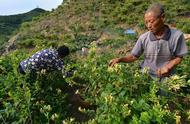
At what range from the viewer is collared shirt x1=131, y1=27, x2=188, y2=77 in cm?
507

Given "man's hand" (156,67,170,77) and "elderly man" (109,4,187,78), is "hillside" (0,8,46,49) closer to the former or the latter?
"elderly man" (109,4,187,78)

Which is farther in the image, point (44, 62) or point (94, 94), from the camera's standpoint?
point (44, 62)

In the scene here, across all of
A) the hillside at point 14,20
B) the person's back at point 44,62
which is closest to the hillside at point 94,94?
the person's back at point 44,62

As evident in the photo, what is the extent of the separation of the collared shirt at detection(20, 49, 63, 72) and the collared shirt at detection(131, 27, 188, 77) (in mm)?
1964

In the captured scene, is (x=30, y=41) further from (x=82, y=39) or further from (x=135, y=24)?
(x=135, y=24)

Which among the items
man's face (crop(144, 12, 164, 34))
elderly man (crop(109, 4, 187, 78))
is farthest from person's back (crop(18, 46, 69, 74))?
man's face (crop(144, 12, 164, 34))

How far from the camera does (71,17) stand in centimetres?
1931

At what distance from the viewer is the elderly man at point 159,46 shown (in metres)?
4.93

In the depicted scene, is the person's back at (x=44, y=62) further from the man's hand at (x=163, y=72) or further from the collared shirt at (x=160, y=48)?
the man's hand at (x=163, y=72)

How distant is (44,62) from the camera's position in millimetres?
6926

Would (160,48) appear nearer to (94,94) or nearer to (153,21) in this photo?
(153,21)

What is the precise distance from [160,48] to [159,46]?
0.03 m

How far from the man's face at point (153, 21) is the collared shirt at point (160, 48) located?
0.16 metres

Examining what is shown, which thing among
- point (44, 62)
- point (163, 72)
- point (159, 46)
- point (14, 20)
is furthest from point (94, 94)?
point (14, 20)
